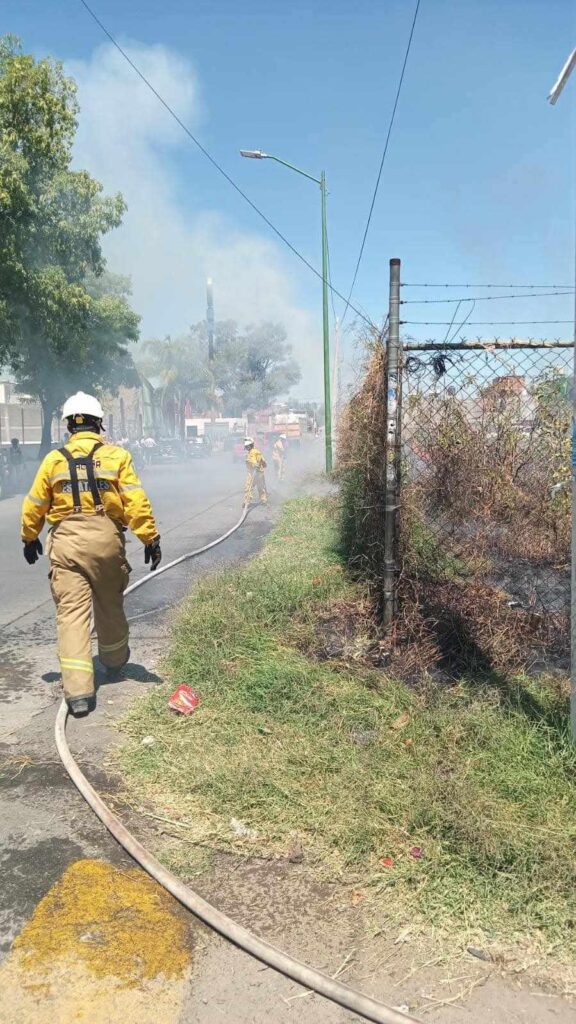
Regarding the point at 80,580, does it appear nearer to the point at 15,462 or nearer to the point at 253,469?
the point at 253,469

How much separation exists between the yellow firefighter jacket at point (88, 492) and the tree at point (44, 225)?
11.9 metres

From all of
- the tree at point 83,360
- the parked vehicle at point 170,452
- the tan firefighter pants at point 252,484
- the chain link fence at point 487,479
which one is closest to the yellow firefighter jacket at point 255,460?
the tan firefighter pants at point 252,484

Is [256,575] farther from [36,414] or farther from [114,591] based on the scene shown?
[36,414]

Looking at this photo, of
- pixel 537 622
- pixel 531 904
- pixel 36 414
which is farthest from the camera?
pixel 36 414

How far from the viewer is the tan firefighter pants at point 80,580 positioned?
4.17 metres

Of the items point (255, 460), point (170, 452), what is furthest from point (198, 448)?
point (255, 460)

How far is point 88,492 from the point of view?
14.0ft

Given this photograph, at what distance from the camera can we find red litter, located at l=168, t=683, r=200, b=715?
3.97m

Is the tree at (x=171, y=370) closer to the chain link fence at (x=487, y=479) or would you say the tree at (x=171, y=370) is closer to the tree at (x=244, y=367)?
the tree at (x=244, y=367)

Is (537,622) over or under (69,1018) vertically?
over

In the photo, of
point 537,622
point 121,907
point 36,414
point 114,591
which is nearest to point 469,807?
point 121,907

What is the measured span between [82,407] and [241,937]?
123 inches

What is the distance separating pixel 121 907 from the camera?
8.14ft

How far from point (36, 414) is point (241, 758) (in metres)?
59.5
